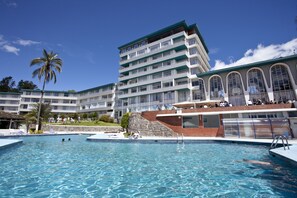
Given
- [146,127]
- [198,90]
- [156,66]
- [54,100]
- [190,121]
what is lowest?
[146,127]

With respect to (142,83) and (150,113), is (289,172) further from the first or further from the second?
(142,83)

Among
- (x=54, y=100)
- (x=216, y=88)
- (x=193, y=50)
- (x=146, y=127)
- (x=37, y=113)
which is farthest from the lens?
(x=54, y=100)

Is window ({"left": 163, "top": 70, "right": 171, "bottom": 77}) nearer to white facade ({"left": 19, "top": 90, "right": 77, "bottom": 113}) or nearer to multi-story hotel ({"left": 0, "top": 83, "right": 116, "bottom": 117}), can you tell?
multi-story hotel ({"left": 0, "top": 83, "right": 116, "bottom": 117})

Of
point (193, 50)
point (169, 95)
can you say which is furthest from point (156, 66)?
point (193, 50)

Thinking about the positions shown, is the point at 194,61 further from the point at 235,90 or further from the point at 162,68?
the point at 235,90

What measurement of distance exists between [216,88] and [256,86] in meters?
7.34

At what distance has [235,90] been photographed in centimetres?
3212

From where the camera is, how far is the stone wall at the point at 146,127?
89.8 ft

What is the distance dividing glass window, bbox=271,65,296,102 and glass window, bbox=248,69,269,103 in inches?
65.8

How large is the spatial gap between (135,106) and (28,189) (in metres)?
42.5

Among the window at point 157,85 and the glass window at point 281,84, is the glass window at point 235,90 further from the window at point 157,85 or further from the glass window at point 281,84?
the window at point 157,85

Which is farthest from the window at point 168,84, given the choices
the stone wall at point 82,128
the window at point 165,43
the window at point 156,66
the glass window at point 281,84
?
the glass window at point 281,84

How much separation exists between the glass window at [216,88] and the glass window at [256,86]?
17.2ft

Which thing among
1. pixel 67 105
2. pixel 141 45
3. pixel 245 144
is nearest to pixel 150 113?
pixel 245 144
